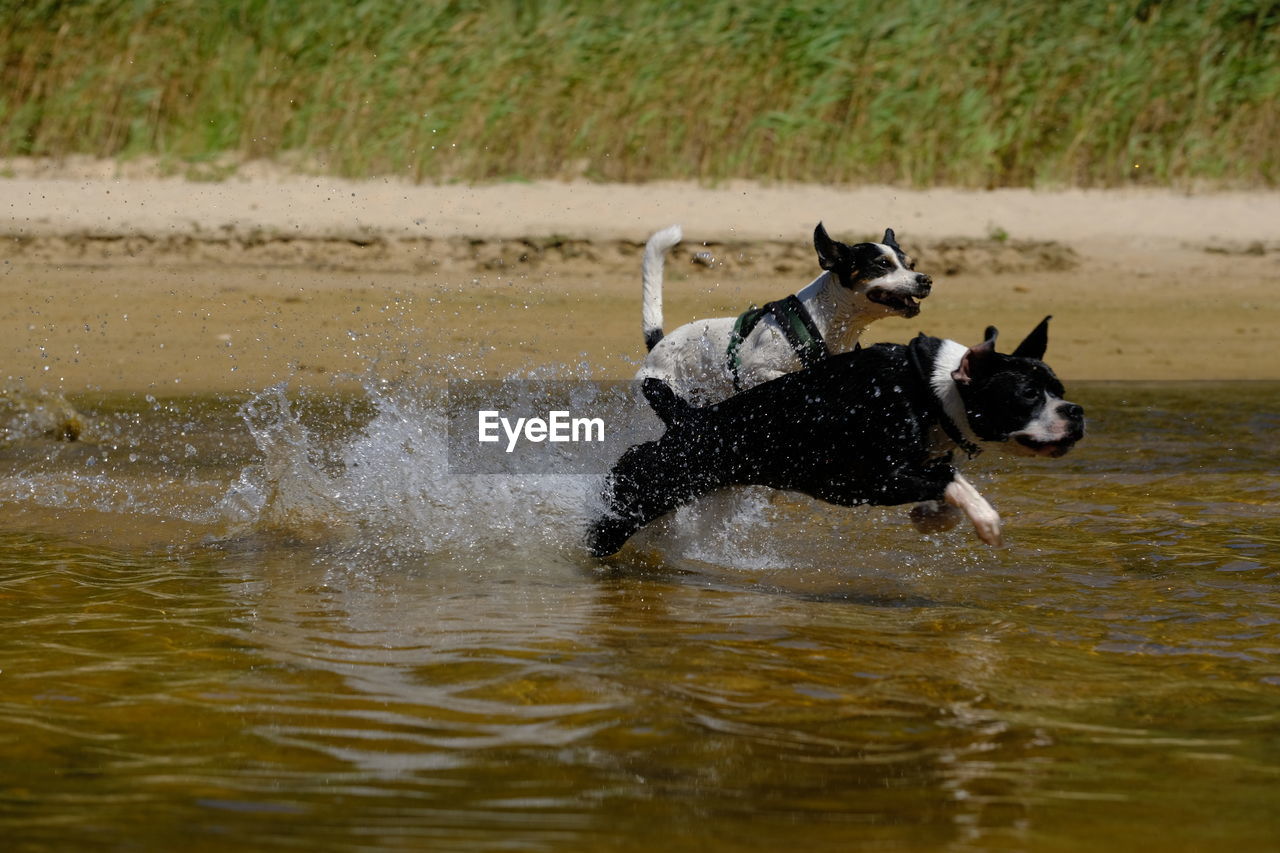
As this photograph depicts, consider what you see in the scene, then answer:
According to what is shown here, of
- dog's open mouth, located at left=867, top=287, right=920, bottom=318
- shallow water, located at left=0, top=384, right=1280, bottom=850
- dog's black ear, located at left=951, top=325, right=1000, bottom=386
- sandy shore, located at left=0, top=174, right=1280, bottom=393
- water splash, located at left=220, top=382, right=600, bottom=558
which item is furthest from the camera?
sandy shore, located at left=0, top=174, right=1280, bottom=393

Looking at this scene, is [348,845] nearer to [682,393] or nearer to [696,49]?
[682,393]

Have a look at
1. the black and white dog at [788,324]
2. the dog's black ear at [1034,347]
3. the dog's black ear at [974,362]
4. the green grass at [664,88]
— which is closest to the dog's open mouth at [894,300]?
the black and white dog at [788,324]

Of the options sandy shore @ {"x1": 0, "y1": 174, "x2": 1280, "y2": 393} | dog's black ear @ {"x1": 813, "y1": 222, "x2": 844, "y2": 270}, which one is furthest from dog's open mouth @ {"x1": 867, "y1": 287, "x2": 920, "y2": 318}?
sandy shore @ {"x1": 0, "y1": 174, "x2": 1280, "y2": 393}

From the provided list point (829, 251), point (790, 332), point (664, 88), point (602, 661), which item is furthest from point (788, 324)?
point (664, 88)

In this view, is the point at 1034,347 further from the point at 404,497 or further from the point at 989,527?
the point at 404,497

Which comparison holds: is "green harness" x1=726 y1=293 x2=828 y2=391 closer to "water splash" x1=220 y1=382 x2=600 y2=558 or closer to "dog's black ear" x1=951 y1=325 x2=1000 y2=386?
"water splash" x1=220 y1=382 x2=600 y2=558

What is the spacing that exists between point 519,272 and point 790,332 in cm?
511

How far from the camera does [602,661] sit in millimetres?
4402

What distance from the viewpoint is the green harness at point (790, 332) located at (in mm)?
6215

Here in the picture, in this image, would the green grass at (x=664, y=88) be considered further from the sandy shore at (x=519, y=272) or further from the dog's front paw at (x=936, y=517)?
the dog's front paw at (x=936, y=517)

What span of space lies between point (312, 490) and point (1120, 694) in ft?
11.5

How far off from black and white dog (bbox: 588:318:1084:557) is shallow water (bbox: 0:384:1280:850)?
1.17ft

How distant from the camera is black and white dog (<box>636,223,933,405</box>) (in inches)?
245

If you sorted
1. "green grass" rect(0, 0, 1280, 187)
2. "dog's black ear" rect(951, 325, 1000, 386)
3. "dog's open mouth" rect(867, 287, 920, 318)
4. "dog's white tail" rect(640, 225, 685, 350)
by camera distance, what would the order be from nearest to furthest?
"dog's black ear" rect(951, 325, 1000, 386), "dog's open mouth" rect(867, 287, 920, 318), "dog's white tail" rect(640, 225, 685, 350), "green grass" rect(0, 0, 1280, 187)
